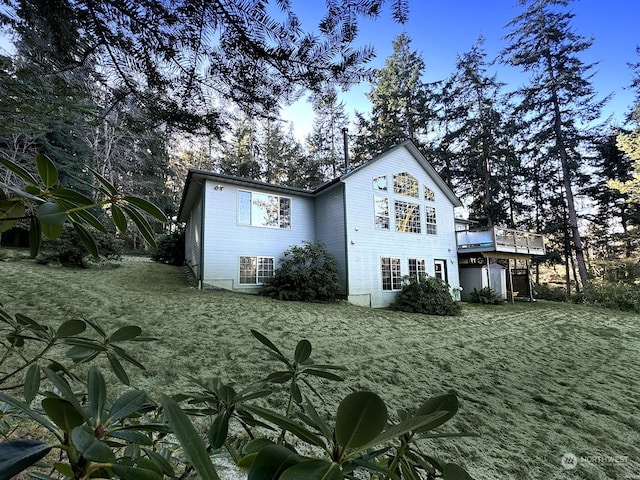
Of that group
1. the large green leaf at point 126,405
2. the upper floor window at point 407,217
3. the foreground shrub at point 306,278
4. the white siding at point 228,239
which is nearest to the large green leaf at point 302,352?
the large green leaf at point 126,405

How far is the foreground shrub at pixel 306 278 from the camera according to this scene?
9.76 metres

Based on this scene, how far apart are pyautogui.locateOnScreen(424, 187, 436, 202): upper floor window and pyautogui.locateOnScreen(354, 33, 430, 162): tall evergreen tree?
1002 cm

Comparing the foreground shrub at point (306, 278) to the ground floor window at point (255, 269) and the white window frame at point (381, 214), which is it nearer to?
the ground floor window at point (255, 269)

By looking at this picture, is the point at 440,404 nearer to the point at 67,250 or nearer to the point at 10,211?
the point at 10,211

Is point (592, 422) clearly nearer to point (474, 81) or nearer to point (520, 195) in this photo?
point (520, 195)

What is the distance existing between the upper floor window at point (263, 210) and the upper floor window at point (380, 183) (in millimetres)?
3637

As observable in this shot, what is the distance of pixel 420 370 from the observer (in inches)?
173

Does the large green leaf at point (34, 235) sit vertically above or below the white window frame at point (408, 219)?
below

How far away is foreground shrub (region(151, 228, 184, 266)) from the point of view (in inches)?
607

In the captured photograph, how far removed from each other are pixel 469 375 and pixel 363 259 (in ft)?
22.7

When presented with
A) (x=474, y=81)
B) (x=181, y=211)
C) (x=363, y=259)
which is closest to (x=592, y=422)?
(x=363, y=259)

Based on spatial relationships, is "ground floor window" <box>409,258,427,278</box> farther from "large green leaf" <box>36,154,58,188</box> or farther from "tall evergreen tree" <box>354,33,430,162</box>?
"tall evergreen tree" <box>354,33,430,162</box>

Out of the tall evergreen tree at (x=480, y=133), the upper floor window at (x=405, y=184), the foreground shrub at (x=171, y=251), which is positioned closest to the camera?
the upper floor window at (x=405, y=184)

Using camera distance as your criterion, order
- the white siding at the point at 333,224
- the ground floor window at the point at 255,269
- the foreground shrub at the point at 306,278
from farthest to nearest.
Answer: the white siding at the point at 333,224
the ground floor window at the point at 255,269
the foreground shrub at the point at 306,278
